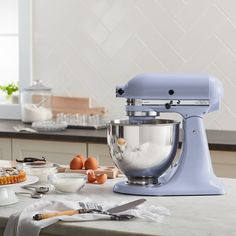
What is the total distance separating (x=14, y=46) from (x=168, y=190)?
2.71m

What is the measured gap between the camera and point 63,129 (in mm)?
3781

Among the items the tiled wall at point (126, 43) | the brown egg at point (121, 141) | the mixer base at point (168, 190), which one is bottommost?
the mixer base at point (168, 190)

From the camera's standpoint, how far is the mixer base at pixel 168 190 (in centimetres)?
207

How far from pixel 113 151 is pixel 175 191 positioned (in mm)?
248

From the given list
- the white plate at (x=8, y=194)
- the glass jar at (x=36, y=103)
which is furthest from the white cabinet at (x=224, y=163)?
the white plate at (x=8, y=194)

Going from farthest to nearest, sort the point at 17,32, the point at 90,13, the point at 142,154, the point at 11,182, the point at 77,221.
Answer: the point at 17,32
the point at 90,13
the point at 142,154
the point at 11,182
the point at 77,221

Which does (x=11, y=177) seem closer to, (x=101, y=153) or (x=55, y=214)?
(x=55, y=214)

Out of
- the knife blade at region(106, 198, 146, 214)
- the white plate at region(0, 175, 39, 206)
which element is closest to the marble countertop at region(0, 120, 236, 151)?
the knife blade at region(106, 198, 146, 214)

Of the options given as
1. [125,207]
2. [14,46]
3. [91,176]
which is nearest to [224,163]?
[91,176]

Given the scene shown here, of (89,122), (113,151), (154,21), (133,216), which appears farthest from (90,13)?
(133,216)

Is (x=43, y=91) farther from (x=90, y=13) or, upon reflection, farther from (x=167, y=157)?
(x=167, y=157)

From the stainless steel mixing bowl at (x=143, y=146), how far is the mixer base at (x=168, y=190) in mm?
51

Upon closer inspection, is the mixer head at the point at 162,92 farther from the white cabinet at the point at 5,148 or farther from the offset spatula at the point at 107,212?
the white cabinet at the point at 5,148

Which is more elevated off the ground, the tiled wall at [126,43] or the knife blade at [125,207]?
the tiled wall at [126,43]
